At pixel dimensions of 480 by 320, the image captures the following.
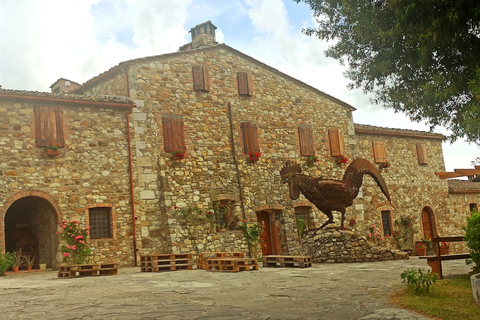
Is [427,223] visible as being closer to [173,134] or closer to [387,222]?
[387,222]

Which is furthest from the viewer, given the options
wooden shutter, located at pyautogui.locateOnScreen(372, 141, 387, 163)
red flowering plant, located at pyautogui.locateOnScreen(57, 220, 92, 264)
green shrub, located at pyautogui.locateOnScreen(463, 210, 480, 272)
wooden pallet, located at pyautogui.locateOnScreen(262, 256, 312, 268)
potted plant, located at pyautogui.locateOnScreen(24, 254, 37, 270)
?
wooden shutter, located at pyautogui.locateOnScreen(372, 141, 387, 163)

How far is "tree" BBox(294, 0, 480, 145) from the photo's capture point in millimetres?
6508

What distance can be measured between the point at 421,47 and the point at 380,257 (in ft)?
26.9

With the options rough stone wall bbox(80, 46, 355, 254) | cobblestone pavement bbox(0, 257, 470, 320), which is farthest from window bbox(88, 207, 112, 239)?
cobblestone pavement bbox(0, 257, 470, 320)

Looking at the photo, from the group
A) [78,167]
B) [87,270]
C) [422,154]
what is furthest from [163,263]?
[422,154]

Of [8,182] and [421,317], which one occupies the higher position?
[8,182]

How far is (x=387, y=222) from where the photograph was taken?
2177 centimetres

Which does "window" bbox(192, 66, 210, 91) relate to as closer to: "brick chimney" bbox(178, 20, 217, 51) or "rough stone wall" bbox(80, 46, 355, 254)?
"rough stone wall" bbox(80, 46, 355, 254)

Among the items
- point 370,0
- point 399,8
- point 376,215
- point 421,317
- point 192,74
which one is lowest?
point 421,317

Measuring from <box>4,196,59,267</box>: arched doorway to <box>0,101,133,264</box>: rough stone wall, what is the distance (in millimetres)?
587

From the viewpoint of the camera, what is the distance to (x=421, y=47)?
6875 mm

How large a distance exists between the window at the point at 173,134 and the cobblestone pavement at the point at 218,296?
5823 mm

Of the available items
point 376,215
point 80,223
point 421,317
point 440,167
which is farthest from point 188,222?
point 440,167

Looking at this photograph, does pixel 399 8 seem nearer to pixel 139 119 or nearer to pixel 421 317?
pixel 421 317
